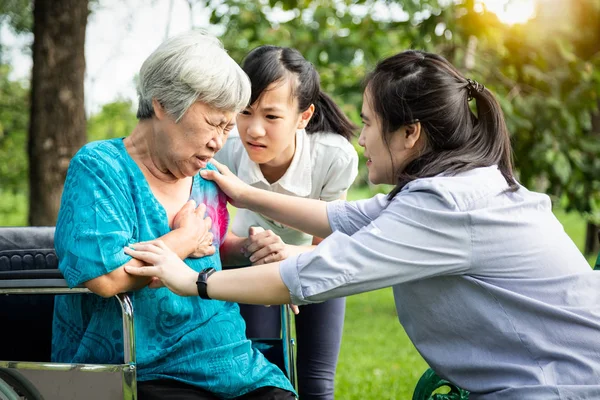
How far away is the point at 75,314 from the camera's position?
2324 millimetres

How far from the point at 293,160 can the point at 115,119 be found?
11950mm

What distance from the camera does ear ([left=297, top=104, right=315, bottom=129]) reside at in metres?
3.07

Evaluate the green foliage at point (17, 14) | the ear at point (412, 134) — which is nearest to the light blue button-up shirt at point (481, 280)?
the ear at point (412, 134)

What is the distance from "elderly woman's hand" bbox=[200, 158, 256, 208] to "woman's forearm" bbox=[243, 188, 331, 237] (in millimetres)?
14

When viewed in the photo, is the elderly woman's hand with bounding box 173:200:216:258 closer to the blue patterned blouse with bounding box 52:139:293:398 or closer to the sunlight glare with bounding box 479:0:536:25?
the blue patterned blouse with bounding box 52:139:293:398

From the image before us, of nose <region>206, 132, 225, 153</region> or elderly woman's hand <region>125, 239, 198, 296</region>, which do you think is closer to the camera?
elderly woman's hand <region>125, 239, 198, 296</region>

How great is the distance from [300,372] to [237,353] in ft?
3.00

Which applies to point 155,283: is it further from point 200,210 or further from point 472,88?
point 472,88

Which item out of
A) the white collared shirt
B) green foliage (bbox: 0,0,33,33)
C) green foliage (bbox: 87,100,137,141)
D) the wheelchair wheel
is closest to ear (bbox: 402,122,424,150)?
the white collared shirt

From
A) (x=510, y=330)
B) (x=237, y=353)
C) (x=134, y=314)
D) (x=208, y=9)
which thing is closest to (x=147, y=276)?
(x=134, y=314)

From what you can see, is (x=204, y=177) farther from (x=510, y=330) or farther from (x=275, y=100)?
(x=510, y=330)

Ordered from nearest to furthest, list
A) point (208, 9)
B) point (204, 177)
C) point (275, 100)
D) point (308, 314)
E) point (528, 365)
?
1. point (528, 365)
2. point (204, 177)
3. point (275, 100)
4. point (308, 314)
5. point (208, 9)

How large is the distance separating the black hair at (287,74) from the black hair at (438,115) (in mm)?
656

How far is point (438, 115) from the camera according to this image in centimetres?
225
